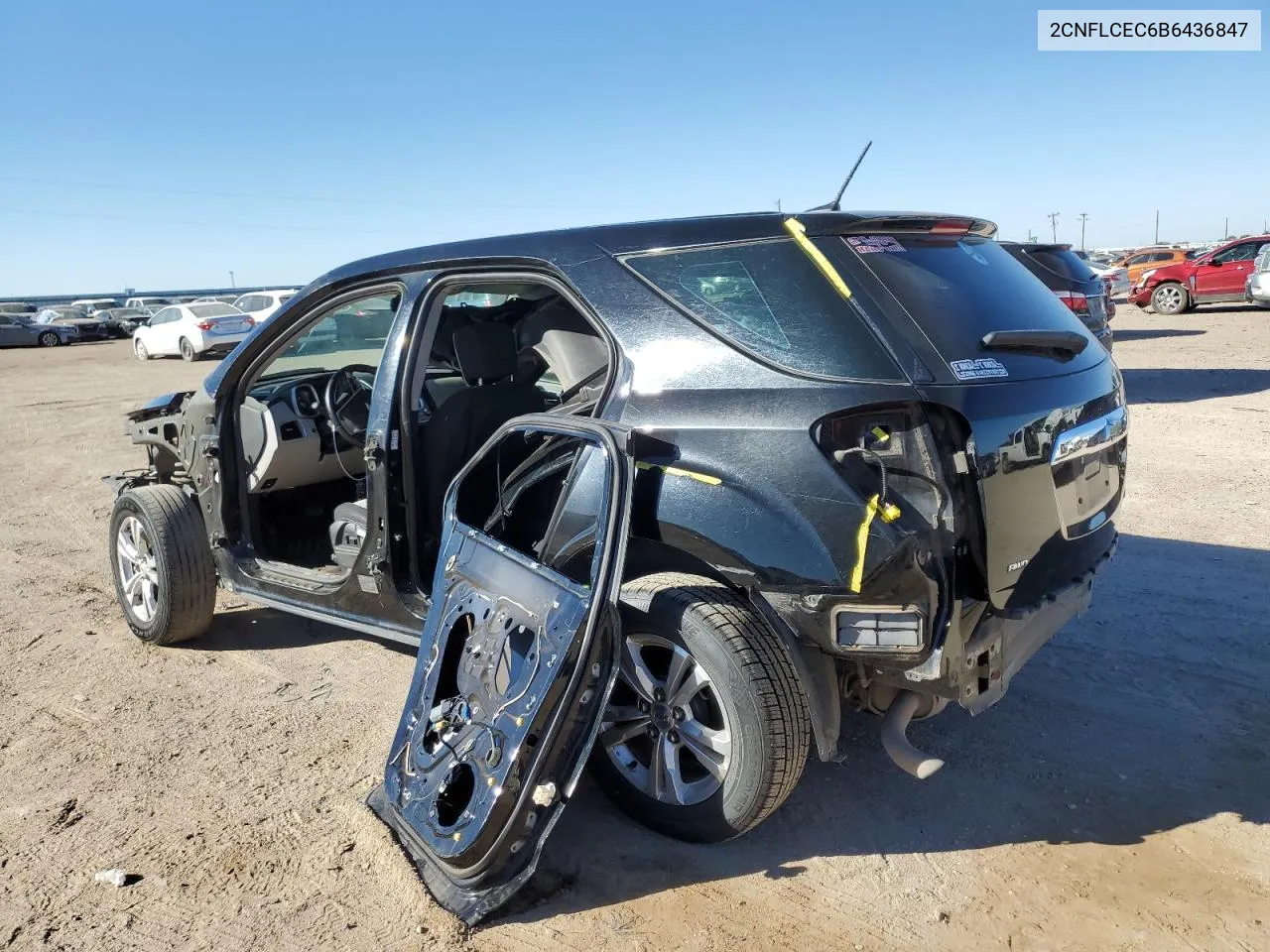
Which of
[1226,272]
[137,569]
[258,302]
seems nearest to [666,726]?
[137,569]

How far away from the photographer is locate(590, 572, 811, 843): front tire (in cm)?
263

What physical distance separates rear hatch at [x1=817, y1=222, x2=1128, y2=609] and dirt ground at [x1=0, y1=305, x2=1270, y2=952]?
0.82 m

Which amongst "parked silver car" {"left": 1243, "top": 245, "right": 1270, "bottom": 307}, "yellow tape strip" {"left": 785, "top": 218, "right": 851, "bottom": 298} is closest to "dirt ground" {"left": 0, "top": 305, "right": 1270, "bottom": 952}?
"yellow tape strip" {"left": 785, "top": 218, "right": 851, "bottom": 298}

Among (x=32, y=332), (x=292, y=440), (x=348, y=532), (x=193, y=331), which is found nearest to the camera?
(x=348, y=532)

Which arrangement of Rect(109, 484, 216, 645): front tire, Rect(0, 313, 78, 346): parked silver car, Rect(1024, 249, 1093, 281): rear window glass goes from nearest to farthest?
1. Rect(109, 484, 216, 645): front tire
2. Rect(1024, 249, 1093, 281): rear window glass
3. Rect(0, 313, 78, 346): parked silver car

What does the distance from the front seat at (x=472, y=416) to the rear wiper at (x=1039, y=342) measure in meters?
2.05

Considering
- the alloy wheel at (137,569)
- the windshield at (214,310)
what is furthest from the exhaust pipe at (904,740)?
the windshield at (214,310)

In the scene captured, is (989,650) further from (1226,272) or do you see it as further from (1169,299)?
(1169,299)

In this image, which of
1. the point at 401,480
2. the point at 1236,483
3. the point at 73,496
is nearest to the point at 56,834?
the point at 401,480

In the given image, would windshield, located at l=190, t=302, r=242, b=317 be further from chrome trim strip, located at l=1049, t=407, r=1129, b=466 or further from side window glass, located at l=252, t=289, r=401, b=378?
chrome trim strip, located at l=1049, t=407, r=1129, b=466

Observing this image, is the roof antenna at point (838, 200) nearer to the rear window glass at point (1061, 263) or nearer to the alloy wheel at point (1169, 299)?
the rear window glass at point (1061, 263)

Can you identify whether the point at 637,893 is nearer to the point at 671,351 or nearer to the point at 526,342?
the point at 671,351

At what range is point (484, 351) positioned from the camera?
13.3ft

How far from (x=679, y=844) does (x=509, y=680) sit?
2.54 ft
